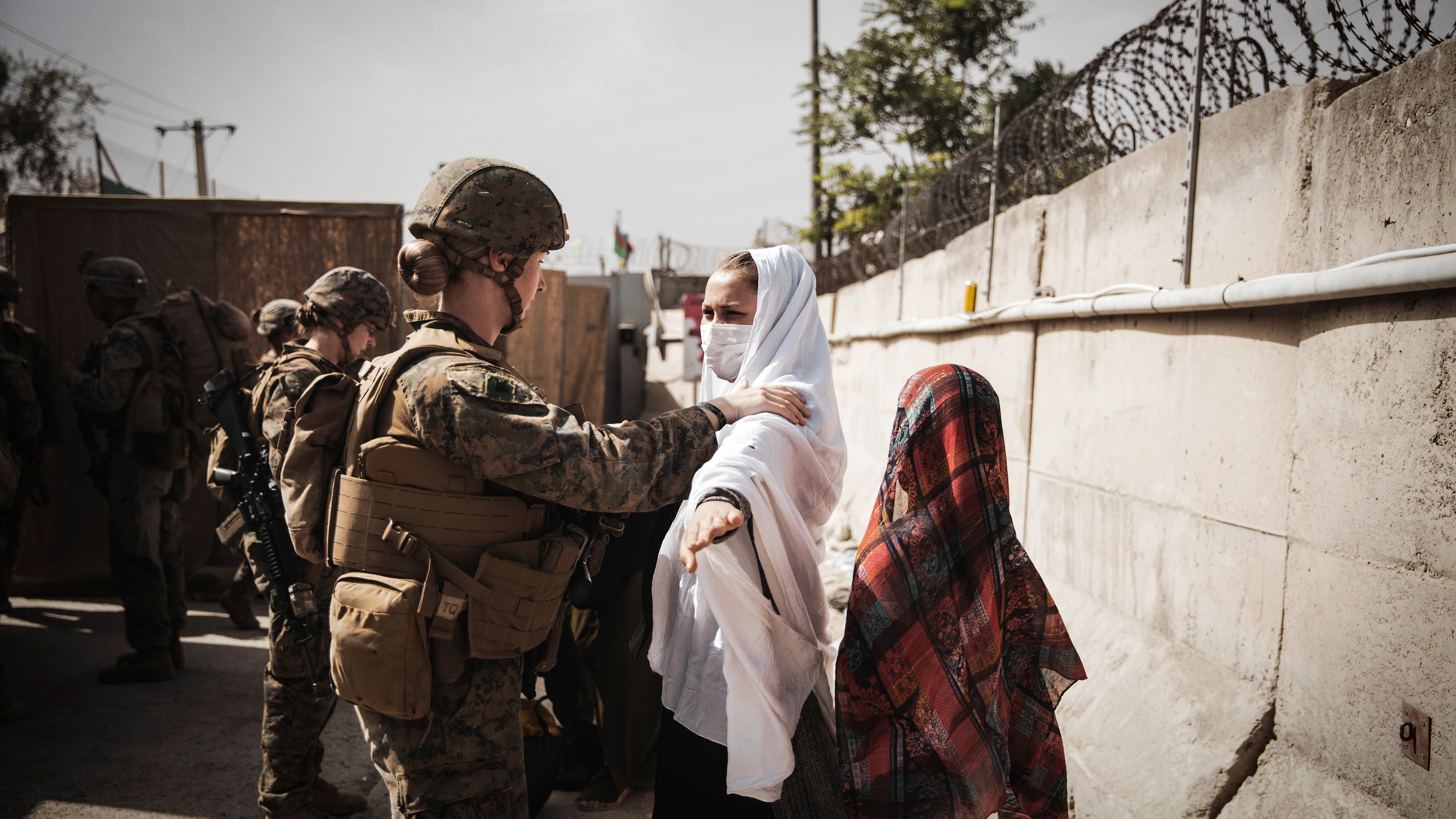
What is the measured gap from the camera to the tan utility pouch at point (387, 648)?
1.59m

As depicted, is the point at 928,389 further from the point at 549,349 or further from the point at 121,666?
the point at 549,349

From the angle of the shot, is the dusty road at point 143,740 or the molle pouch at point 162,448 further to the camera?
the molle pouch at point 162,448

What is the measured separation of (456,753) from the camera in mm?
1690

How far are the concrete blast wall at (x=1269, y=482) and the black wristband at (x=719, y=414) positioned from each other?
65.4 inches

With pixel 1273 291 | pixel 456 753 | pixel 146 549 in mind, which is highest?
pixel 1273 291

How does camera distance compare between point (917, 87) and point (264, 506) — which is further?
point (917, 87)

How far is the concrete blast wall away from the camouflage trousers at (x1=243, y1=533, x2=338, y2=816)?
2.52 metres

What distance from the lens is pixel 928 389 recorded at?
6.23 ft

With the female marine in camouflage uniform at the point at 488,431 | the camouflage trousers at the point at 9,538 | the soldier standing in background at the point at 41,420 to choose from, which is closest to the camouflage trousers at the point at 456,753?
the female marine in camouflage uniform at the point at 488,431

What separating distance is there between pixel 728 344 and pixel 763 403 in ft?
1.25

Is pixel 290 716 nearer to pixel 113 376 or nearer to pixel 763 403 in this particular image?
pixel 763 403

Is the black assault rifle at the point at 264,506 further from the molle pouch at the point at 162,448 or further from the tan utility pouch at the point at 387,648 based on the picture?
the molle pouch at the point at 162,448

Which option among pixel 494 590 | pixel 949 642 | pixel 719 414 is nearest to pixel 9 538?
pixel 494 590

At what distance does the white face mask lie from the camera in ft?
6.86
